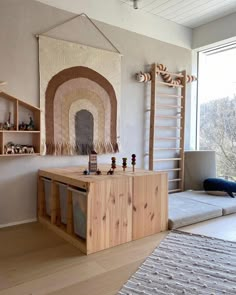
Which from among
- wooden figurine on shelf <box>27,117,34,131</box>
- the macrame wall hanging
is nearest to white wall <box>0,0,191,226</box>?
the macrame wall hanging

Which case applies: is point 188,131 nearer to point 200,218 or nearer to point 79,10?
point 200,218

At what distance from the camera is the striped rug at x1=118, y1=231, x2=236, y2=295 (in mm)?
1714

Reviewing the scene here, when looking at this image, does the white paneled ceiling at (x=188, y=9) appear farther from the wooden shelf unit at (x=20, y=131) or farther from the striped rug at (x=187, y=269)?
the striped rug at (x=187, y=269)

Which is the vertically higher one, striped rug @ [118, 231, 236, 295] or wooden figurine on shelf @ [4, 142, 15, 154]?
wooden figurine on shelf @ [4, 142, 15, 154]

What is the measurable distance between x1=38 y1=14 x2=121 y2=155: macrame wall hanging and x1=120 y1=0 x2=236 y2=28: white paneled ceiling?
83 centimetres

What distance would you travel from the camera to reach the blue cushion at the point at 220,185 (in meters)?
3.77

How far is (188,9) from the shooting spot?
12.4 ft

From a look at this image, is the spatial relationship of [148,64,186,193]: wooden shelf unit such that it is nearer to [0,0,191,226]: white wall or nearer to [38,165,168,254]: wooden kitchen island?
[0,0,191,226]: white wall

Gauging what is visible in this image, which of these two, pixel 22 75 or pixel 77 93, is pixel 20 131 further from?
pixel 77 93

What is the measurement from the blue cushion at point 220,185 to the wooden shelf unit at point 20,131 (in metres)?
2.49

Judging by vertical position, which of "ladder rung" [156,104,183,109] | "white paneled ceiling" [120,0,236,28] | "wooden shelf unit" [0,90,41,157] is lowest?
"wooden shelf unit" [0,90,41,157]

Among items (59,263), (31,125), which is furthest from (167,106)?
(59,263)

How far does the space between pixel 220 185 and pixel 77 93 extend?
238 centimetres

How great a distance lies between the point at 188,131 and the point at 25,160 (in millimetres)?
2777
